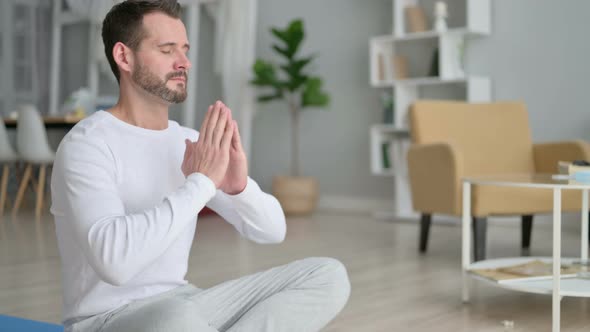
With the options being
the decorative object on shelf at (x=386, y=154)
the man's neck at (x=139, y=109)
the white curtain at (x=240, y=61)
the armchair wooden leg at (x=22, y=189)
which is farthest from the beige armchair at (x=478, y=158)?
the armchair wooden leg at (x=22, y=189)

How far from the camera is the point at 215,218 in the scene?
622cm

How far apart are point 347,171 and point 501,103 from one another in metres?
2.33

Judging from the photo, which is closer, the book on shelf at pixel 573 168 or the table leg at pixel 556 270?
the table leg at pixel 556 270

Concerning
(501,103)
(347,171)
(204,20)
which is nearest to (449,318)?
(501,103)

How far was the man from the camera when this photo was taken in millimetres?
1399

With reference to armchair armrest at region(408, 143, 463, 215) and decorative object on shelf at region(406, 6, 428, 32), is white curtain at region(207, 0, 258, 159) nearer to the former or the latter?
decorative object on shelf at region(406, 6, 428, 32)

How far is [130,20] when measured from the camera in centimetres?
162

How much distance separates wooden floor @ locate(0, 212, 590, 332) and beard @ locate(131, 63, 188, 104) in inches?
49.0

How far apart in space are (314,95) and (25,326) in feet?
14.3

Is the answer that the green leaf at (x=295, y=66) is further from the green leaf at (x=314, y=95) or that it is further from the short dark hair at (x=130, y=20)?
the short dark hair at (x=130, y=20)

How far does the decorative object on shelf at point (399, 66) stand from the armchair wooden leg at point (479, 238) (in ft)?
7.54

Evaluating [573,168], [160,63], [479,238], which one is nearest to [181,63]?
[160,63]

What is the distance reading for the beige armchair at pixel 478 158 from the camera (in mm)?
3814

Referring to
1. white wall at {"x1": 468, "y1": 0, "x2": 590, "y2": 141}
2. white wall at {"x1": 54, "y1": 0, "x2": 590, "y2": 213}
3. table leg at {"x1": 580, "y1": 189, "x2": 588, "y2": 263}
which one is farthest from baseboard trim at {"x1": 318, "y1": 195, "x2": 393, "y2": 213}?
table leg at {"x1": 580, "y1": 189, "x2": 588, "y2": 263}
